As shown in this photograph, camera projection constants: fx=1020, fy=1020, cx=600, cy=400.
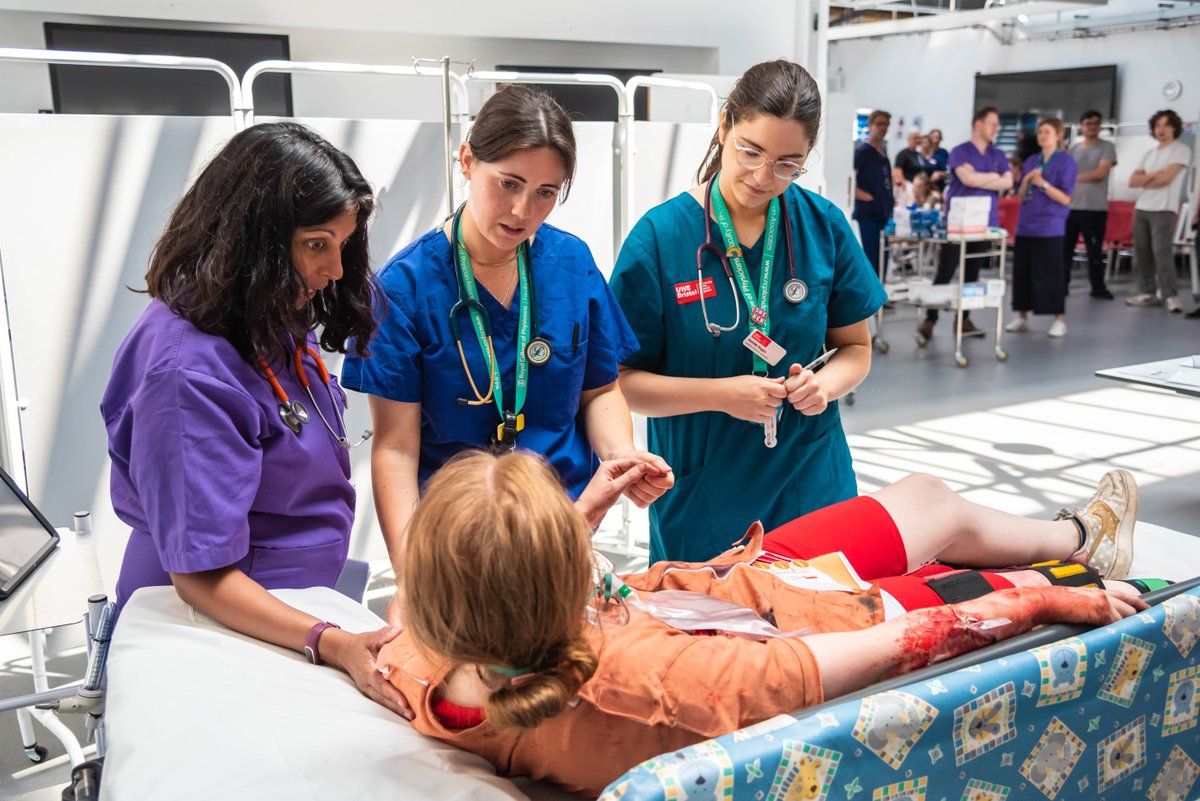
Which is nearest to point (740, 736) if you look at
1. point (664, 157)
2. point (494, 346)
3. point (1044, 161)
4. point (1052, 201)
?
point (494, 346)

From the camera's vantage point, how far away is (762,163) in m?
1.79

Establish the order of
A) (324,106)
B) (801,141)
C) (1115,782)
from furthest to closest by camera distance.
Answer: (324,106), (801,141), (1115,782)

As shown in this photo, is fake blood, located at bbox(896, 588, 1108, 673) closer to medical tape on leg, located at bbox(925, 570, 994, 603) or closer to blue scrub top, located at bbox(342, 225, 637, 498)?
medical tape on leg, located at bbox(925, 570, 994, 603)

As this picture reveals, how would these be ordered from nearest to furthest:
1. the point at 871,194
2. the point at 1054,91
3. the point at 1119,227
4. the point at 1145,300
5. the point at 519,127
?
the point at 519,127 < the point at 871,194 < the point at 1145,300 < the point at 1119,227 < the point at 1054,91

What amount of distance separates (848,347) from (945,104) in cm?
1336

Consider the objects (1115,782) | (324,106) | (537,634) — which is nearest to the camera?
(537,634)

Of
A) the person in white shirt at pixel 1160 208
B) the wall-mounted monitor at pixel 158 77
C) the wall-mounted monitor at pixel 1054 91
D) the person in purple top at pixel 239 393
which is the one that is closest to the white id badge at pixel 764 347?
the person in purple top at pixel 239 393

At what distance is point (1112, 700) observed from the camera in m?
1.28

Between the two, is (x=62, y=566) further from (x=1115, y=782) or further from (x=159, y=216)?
(x=1115, y=782)

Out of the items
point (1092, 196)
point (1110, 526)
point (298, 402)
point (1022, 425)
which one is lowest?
point (1022, 425)

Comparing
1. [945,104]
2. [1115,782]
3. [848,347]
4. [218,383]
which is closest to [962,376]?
[848,347]

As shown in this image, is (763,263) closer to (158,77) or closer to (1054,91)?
→ (158,77)

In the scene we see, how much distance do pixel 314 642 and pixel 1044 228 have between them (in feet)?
23.1

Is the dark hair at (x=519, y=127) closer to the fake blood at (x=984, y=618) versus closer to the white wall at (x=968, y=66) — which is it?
the fake blood at (x=984, y=618)
